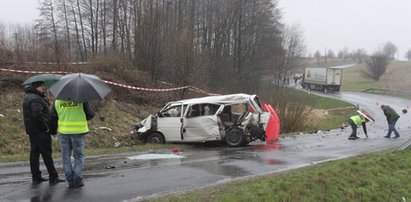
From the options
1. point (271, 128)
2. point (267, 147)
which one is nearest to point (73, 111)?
point (267, 147)

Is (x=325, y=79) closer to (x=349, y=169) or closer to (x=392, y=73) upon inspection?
(x=392, y=73)

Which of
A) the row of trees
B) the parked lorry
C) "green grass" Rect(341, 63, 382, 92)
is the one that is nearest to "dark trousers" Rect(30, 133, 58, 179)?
the row of trees

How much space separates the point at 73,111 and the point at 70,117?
11 cm

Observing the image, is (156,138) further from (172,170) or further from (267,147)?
(172,170)

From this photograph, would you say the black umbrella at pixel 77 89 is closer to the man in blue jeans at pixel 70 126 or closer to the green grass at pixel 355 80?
the man in blue jeans at pixel 70 126

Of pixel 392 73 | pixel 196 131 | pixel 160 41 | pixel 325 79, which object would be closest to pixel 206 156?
pixel 196 131

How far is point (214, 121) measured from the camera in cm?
1645

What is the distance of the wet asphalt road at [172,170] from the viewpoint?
25.8ft

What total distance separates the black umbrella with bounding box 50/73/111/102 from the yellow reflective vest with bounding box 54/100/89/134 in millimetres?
347

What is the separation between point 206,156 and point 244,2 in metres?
43.4

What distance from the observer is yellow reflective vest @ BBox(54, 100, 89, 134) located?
7.77 meters

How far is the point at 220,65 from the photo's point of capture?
50719mm

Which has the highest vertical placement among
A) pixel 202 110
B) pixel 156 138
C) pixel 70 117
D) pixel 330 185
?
pixel 70 117

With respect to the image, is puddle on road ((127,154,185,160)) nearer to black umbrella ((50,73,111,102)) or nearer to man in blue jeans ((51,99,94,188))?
man in blue jeans ((51,99,94,188))
